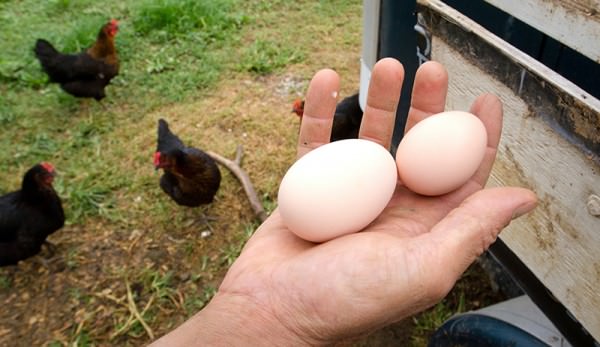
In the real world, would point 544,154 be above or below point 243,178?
above

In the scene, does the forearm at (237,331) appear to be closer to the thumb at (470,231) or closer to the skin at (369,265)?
the skin at (369,265)

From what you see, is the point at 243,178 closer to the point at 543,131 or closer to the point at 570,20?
the point at 543,131

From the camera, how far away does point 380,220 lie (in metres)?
1.34

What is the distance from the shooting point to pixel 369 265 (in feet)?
3.48

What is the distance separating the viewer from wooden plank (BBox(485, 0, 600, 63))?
3.51ft

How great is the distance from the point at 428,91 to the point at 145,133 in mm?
2714

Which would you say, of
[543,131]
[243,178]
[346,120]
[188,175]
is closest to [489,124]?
[543,131]

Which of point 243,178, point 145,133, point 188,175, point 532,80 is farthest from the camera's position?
point 145,133

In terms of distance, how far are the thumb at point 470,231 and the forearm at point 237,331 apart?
0.40 meters

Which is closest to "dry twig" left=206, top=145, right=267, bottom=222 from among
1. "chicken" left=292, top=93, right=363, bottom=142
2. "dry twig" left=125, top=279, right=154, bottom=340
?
"chicken" left=292, top=93, right=363, bottom=142

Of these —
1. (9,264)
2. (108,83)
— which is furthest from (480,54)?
(108,83)

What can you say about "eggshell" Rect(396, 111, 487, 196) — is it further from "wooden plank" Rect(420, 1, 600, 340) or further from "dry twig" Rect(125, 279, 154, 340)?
A: "dry twig" Rect(125, 279, 154, 340)

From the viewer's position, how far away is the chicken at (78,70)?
3801 millimetres

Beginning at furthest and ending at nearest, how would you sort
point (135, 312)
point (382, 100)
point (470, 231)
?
point (135, 312) → point (382, 100) → point (470, 231)
